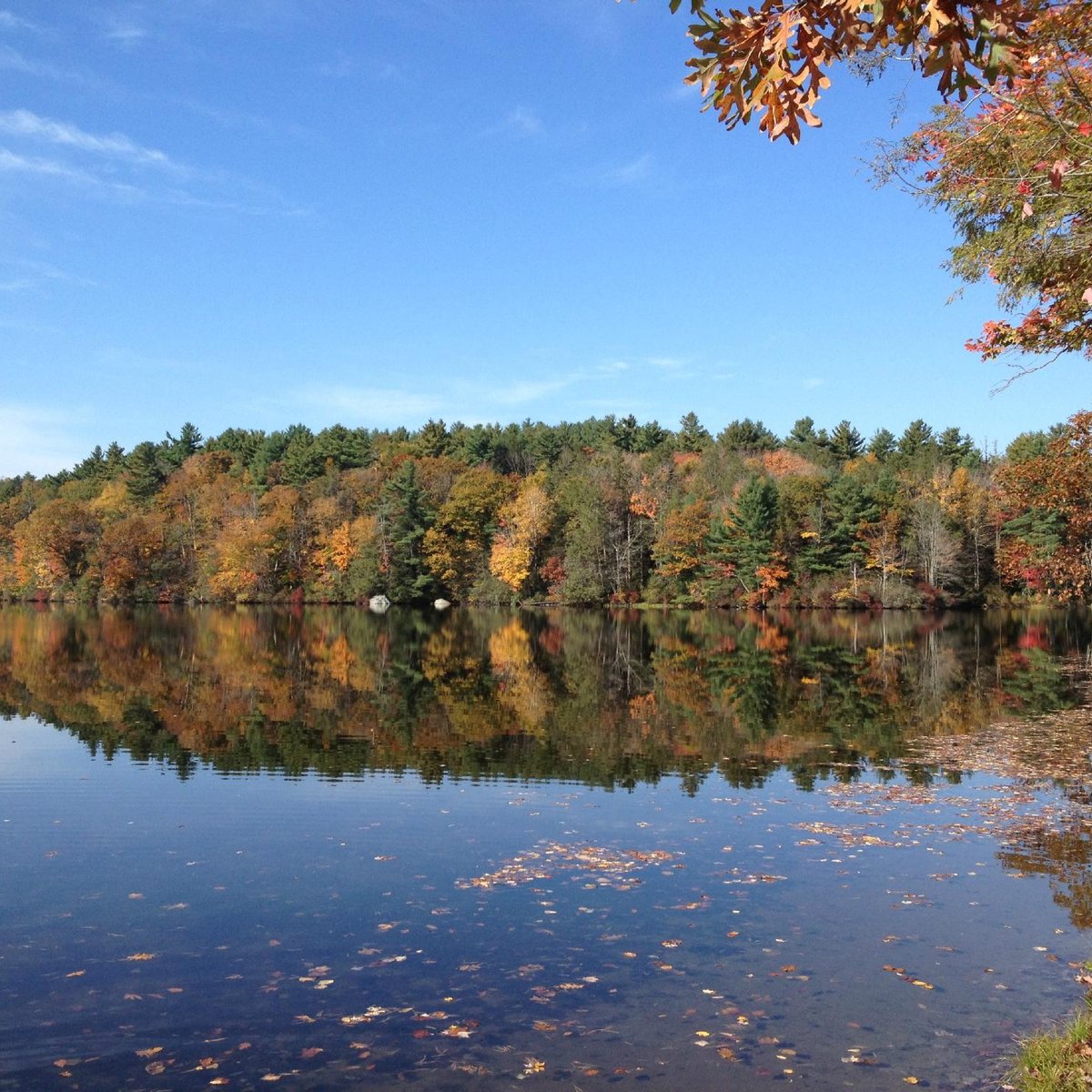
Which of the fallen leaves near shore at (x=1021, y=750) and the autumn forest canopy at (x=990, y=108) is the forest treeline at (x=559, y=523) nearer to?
the fallen leaves near shore at (x=1021, y=750)

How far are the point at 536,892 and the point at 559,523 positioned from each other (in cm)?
7947

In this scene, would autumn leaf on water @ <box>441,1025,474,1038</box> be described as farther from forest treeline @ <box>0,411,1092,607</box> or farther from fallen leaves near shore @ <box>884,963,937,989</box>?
forest treeline @ <box>0,411,1092,607</box>

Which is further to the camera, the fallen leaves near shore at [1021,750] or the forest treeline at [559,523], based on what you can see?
the forest treeline at [559,523]

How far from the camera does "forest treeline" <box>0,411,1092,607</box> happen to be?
8006 cm

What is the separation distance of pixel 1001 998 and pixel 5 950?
332 inches

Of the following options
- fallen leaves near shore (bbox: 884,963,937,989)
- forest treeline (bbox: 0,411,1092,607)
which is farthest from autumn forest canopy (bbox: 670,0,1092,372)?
Result: forest treeline (bbox: 0,411,1092,607)

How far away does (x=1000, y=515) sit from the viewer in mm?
78188

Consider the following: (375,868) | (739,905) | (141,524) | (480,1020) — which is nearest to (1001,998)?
(739,905)

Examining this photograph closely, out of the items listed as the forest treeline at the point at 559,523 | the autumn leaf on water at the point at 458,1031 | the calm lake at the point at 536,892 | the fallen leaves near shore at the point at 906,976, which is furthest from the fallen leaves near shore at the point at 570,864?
the forest treeline at the point at 559,523

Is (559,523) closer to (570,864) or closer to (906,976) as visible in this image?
(570,864)

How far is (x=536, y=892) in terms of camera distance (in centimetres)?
1006

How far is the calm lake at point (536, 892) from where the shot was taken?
6715 mm

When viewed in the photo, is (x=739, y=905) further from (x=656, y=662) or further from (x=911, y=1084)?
(x=656, y=662)

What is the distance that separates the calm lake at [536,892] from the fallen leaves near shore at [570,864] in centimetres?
6
